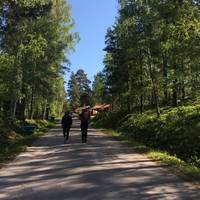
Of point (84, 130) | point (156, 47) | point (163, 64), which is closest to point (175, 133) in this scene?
point (84, 130)

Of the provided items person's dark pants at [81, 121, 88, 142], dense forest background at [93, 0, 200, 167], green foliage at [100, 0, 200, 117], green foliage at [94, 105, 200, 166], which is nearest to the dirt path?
green foliage at [94, 105, 200, 166]

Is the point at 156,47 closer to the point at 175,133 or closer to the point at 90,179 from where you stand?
the point at 175,133

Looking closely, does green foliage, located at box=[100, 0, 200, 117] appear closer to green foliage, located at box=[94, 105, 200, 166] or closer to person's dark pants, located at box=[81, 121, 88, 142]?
green foliage, located at box=[94, 105, 200, 166]

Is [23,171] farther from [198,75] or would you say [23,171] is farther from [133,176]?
[198,75]

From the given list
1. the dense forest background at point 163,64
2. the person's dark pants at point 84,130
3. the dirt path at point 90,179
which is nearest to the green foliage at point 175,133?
the dense forest background at point 163,64

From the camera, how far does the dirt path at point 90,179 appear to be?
10492mm

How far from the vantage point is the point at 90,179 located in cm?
1255

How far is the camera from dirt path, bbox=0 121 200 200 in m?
10.5

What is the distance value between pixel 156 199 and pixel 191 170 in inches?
188

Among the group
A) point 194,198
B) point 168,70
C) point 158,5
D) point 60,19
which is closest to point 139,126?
point 168,70

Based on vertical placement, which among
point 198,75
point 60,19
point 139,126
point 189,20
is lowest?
point 139,126

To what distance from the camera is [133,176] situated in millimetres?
13062

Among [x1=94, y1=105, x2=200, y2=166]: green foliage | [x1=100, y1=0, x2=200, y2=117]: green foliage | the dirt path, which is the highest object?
[x1=100, y1=0, x2=200, y2=117]: green foliage

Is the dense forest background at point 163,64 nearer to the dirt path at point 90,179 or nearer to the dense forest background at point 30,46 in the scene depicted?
the dirt path at point 90,179
